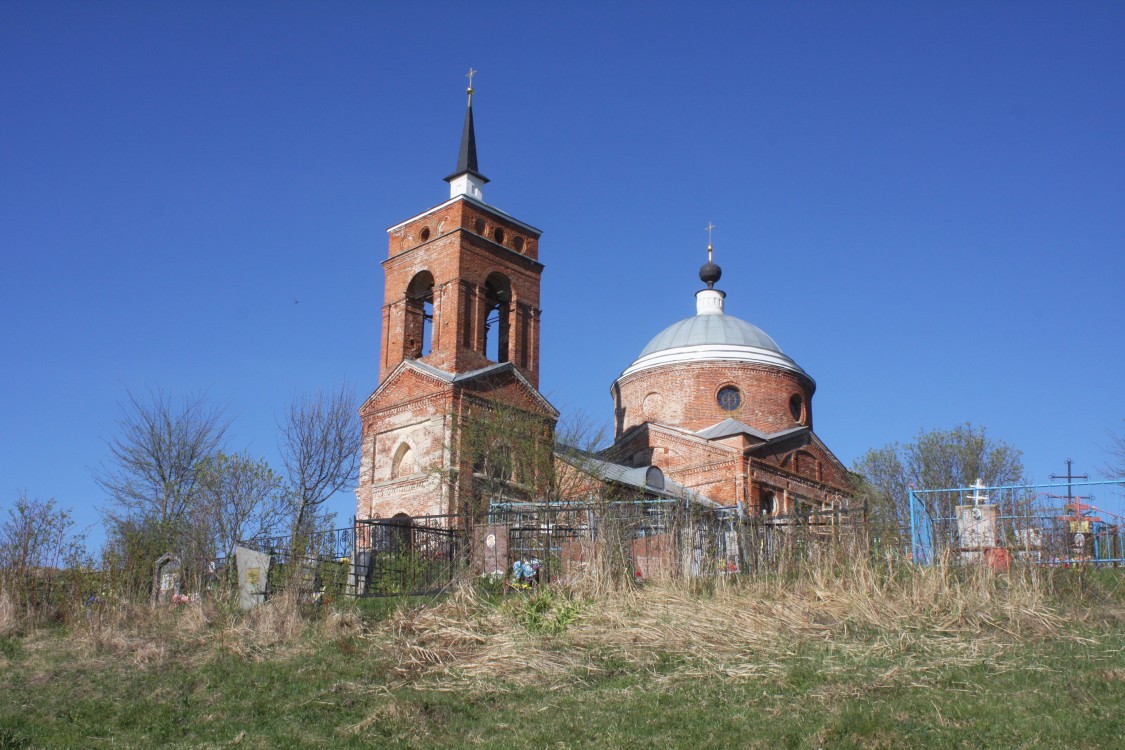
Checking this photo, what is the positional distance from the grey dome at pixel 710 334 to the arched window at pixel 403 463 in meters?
11.2

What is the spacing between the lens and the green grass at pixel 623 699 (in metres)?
6.21

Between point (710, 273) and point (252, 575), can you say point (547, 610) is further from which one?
point (710, 273)

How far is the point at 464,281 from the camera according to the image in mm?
25797

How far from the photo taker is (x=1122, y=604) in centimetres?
907

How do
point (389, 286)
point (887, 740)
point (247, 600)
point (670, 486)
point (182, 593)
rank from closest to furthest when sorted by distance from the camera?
point (887, 740), point (247, 600), point (182, 593), point (389, 286), point (670, 486)

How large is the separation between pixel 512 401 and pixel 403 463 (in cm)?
297

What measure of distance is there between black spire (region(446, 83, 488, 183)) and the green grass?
19.3 metres

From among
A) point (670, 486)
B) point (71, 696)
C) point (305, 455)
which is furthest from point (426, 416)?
point (71, 696)

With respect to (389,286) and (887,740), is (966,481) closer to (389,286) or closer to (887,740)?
(389,286)

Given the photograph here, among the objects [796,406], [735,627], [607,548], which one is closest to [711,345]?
[796,406]

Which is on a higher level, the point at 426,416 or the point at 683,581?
the point at 426,416

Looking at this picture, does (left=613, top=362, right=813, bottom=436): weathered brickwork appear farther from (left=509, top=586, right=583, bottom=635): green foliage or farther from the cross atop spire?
(left=509, top=586, right=583, bottom=635): green foliage

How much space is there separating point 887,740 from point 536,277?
22566 mm

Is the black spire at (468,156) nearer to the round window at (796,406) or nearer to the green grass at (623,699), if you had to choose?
the round window at (796,406)
